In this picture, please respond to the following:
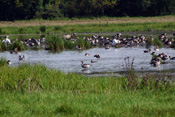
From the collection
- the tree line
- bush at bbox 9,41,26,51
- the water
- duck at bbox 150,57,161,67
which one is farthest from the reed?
the tree line

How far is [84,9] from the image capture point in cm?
6159

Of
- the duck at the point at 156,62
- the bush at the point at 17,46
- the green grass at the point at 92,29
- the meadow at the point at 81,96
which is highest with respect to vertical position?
the meadow at the point at 81,96

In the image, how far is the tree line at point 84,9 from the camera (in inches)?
2357

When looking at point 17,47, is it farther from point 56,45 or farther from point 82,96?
point 82,96

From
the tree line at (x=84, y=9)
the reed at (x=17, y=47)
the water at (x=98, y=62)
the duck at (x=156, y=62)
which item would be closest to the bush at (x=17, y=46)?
the reed at (x=17, y=47)

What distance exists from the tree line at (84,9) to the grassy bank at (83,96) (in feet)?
165

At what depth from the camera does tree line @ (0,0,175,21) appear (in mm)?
59875

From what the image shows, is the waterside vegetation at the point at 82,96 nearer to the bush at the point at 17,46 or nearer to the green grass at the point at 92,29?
the bush at the point at 17,46

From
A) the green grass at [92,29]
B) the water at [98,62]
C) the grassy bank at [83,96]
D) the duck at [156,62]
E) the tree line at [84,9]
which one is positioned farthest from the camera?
the tree line at [84,9]

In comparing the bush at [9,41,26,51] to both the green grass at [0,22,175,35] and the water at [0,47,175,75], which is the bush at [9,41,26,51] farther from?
the green grass at [0,22,175,35]

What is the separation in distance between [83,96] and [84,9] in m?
54.0

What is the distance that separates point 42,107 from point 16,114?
1.87 feet

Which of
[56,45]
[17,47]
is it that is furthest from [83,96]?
[17,47]

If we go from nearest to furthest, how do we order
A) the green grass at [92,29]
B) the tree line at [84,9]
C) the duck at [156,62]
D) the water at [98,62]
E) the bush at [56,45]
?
the water at [98,62], the duck at [156,62], the bush at [56,45], the green grass at [92,29], the tree line at [84,9]
